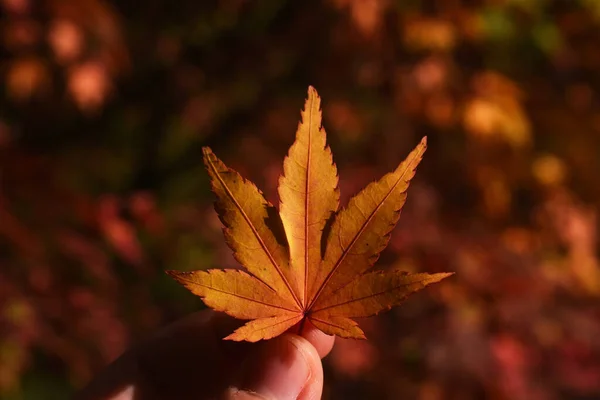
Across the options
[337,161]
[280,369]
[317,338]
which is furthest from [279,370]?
[337,161]

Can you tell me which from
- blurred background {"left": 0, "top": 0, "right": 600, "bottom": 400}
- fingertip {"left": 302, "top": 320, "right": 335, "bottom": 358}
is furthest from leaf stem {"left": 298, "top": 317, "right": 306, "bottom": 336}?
blurred background {"left": 0, "top": 0, "right": 600, "bottom": 400}

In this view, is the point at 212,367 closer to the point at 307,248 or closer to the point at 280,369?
the point at 280,369

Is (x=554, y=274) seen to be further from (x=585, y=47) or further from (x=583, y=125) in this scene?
(x=585, y=47)

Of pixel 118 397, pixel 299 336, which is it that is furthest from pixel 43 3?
pixel 299 336

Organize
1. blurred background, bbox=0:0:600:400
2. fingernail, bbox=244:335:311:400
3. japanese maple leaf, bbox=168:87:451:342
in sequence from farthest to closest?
blurred background, bbox=0:0:600:400 < fingernail, bbox=244:335:311:400 < japanese maple leaf, bbox=168:87:451:342

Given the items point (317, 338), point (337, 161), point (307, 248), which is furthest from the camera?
point (337, 161)

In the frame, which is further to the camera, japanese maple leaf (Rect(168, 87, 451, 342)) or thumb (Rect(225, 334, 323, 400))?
thumb (Rect(225, 334, 323, 400))

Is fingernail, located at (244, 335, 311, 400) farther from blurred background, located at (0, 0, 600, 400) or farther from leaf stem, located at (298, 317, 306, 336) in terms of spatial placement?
blurred background, located at (0, 0, 600, 400)
